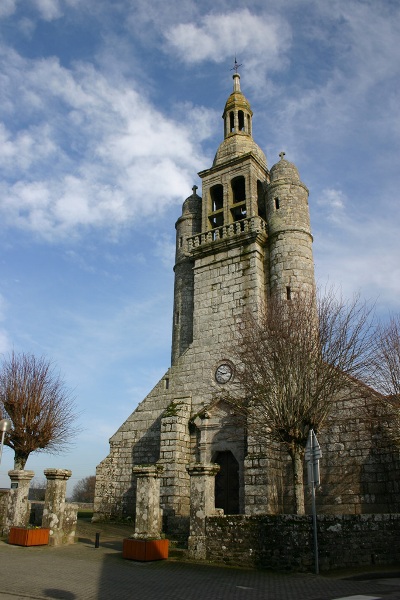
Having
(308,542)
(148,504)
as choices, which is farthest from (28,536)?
(308,542)

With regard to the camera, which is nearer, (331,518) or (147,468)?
(331,518)

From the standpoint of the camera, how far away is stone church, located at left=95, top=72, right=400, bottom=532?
14.1 m

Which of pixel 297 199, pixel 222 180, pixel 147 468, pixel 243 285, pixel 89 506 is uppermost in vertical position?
pixel 222 180

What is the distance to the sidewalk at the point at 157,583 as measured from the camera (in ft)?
24.5

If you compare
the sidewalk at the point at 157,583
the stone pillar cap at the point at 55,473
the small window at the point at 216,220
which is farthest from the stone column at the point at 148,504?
the small window at the point at 216,220

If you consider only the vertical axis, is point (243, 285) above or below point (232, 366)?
above

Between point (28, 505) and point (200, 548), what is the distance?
6.83m

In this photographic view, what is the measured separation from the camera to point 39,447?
19.5 m

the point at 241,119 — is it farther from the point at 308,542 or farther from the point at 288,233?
the point at 308,542

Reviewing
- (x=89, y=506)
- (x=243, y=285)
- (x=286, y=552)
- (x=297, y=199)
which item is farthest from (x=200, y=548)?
(x=89, y=506)

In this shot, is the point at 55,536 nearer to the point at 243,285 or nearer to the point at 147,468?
the point at 147,468

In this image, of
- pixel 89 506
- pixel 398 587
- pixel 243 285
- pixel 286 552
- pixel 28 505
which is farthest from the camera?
pixel 89 506

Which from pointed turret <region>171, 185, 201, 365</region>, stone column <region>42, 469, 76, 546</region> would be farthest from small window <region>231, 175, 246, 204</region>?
stone column <region>42, 469, 76, 546</region>

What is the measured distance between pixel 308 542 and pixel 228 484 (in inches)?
265
